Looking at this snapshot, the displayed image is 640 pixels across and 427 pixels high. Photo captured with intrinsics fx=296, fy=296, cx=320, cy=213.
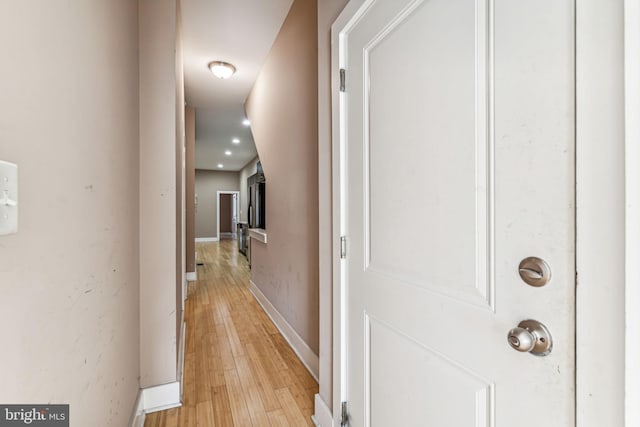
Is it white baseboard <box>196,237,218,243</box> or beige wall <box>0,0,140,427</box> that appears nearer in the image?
beige wall <box>0,0,140,427</box>

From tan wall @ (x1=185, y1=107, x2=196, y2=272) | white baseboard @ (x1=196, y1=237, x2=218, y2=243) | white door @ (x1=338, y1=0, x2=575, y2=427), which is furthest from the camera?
white baseboard @ (x1=196, y1=237, x2=218, y2=243)

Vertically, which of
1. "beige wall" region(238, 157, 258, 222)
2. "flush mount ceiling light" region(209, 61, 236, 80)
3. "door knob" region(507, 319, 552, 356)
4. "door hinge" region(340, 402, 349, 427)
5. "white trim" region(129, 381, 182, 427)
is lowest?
"white trim" region(129, 381, 182, 427)

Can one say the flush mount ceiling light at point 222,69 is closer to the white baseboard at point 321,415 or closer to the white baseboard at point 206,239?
the white baseboard at point 321,415

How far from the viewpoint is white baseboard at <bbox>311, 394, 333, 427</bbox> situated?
4.81 ft

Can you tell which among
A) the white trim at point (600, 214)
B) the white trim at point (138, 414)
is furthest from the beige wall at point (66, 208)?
the white trim at point (600, 214)

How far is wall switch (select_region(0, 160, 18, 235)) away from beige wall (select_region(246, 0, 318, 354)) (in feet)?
5.28

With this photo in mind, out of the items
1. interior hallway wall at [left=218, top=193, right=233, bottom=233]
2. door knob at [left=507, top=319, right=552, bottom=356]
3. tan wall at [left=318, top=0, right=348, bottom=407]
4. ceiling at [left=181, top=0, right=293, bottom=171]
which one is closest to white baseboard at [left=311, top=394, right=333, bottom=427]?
tan wall at [left=318, top=0, right=348, bottom=407]

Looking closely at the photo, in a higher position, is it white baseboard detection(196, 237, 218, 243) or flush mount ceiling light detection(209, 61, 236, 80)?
flush mount ceiling light detection(209, 61, 236, 80)

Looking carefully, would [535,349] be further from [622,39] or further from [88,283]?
[88,283]

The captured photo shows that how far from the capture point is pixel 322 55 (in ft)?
5.02

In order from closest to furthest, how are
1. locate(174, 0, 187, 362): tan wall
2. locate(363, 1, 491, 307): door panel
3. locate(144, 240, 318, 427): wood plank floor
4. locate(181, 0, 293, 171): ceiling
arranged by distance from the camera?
1. locate(363, 1, 491, 307): door panel
2. locate(144, 240, 318, 427): wood plank floor
3. locate(174, 0, 187, 362): tan wall
4. locate(181, 0, 293, 171): ceiling

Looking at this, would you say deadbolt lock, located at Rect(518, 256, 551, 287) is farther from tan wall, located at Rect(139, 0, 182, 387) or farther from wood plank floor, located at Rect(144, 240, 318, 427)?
tan wall, located at Rect(139, 0, 182, 387)

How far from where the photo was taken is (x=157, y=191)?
168 cm

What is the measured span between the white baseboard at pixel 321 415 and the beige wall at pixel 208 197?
1018cm
